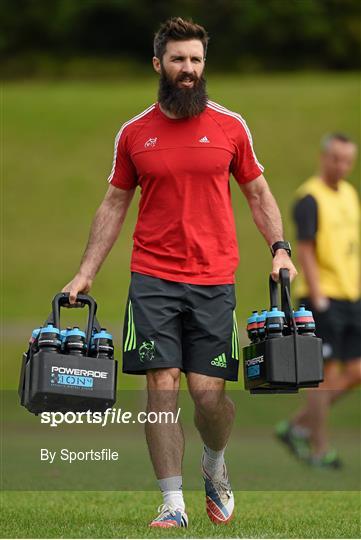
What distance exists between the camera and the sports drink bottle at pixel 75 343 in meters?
5.80

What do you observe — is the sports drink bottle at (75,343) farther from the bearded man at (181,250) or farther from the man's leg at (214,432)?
the man's leg at (214,432)

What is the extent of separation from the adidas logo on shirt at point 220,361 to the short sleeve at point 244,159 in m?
0.90

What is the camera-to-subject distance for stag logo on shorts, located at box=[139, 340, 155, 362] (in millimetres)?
6113

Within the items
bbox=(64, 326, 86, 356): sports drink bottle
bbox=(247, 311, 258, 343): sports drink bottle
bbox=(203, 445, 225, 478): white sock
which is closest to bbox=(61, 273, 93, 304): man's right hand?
bbox=(64, 326, 86, 356): sports drink bottle

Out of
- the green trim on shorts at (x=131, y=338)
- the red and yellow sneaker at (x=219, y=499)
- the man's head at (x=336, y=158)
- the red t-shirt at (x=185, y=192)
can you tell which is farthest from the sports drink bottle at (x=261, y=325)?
the man's head at (x=336, y=158)

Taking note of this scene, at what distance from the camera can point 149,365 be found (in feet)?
20.1

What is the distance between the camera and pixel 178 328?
624cm

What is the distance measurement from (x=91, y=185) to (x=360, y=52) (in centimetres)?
2368

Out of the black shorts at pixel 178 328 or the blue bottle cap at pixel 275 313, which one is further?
the black shorts at pixel 178 328

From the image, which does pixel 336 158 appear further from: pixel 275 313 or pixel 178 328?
pixel 275 313

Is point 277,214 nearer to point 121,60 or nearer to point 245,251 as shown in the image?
point 245,251

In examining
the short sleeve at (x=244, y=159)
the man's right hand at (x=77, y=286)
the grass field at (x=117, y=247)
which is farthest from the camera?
the grass field at (x=117, y=247)

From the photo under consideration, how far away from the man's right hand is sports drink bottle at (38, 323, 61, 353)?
393mm

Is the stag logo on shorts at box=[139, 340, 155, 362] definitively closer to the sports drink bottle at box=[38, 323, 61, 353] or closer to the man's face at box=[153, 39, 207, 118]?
the sports drink bottle at box=[38, 323, 61, 353]
